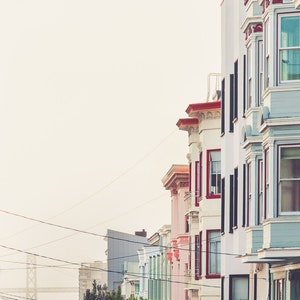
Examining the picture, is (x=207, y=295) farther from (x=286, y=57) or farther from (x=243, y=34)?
(x=286, y=57)

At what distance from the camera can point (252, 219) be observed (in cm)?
4269

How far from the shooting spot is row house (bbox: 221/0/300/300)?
3938 cm

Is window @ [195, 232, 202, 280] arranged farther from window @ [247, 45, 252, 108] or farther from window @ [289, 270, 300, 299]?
window @ [289, 270, 300, 299]

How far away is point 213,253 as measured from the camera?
203 ft

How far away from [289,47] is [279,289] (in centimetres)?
783

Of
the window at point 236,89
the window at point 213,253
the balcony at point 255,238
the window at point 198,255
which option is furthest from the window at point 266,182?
the window at point 198,255

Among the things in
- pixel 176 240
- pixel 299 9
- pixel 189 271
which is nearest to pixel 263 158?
pixel 299 9

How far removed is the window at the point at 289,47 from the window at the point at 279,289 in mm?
6624

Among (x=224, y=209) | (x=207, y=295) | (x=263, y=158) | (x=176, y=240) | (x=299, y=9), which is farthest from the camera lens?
(x=176, y=240)

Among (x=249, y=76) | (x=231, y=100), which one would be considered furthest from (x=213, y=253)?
(x=249, y=76)

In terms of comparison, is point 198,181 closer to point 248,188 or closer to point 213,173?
point 213,173

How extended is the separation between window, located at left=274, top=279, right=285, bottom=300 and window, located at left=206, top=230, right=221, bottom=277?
1718cm

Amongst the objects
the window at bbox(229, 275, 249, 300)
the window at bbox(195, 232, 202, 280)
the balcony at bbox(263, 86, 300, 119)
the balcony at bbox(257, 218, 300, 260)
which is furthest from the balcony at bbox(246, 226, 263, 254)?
the window at bbox(195, 232, 202, 280)

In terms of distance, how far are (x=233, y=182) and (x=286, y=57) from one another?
1038 centimetres
